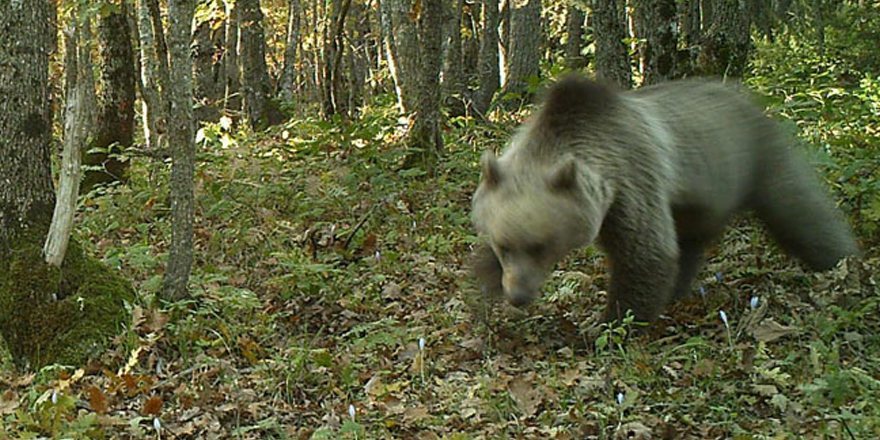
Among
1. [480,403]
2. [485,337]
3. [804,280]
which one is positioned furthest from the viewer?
[804,280]

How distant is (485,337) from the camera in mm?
6289

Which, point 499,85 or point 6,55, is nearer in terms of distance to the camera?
point 6,55

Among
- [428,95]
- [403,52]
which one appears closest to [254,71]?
[403,52]

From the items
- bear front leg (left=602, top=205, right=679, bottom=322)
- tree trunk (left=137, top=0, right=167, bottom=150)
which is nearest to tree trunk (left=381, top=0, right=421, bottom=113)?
tree trunk (left=137, top=0, right=167, bottom=150)

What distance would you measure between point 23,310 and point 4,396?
100 cm

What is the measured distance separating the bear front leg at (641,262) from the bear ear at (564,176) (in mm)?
603

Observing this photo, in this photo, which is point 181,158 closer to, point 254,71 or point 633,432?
point 633,432

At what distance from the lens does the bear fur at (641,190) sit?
554 centimetres

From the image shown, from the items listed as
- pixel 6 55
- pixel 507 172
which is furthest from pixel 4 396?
pixel 507 172

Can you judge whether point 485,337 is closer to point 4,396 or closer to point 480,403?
point 480,403

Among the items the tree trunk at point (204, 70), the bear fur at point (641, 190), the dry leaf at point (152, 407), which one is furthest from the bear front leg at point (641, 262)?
the tree trunk at point (204, 70)

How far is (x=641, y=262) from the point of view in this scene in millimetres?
5895

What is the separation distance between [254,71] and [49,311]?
12.1 m

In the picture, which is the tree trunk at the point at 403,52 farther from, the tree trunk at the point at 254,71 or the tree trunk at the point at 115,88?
→ the tree trunk at the point at 115,88
